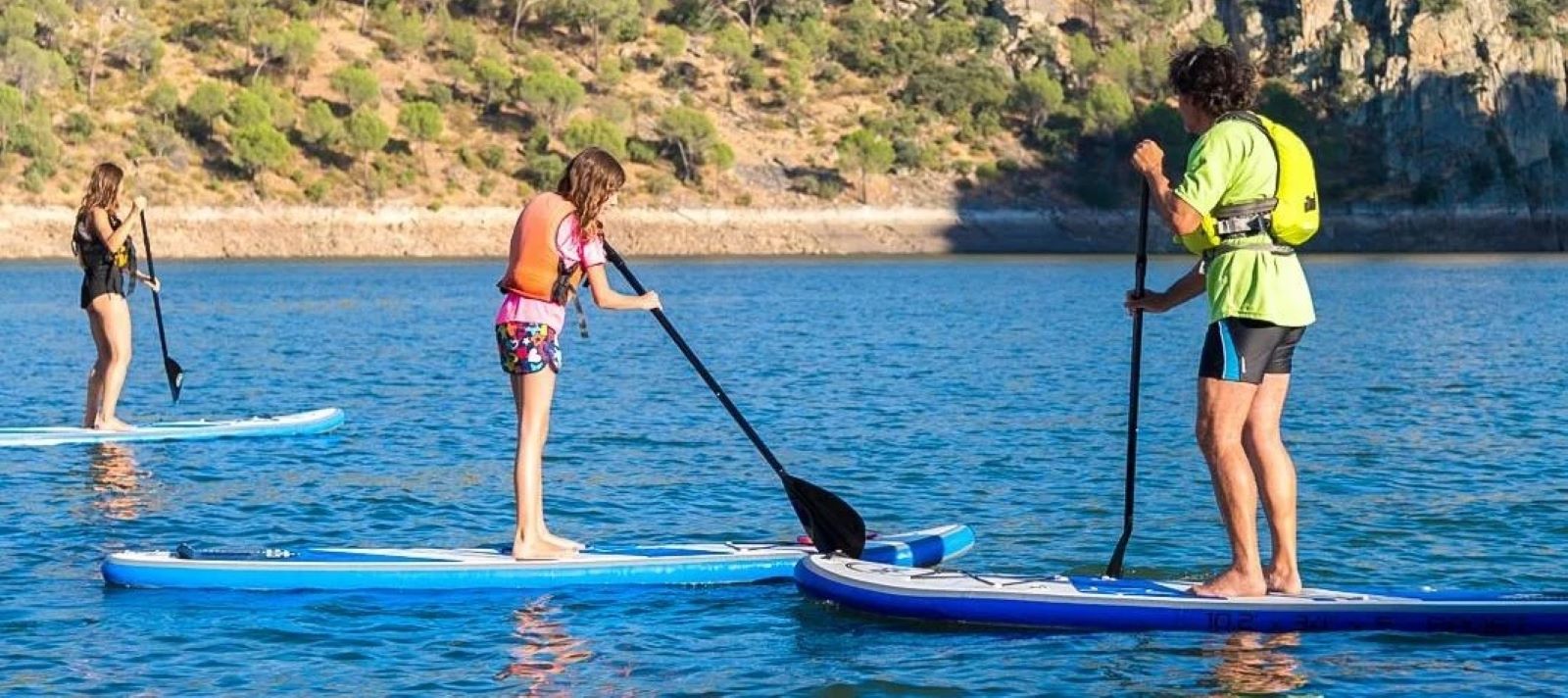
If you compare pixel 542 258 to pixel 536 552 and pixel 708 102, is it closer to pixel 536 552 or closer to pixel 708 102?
pixel 536 552

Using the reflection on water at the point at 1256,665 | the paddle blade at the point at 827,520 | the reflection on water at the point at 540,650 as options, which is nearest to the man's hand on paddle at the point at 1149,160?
the reflection on water at the point at 1256,665

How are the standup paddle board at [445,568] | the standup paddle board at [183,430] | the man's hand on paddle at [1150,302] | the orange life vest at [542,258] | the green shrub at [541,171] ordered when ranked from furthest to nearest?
the green shrub at [541,171] < the standup paddle board at [183,430] < the standup paddle board at [445,568] < the orange life vest at [542,258] < the man's hand on paddle at [1150,302]

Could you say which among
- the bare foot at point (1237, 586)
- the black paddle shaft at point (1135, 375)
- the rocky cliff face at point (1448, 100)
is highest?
the rocky cliff face at point (1448, 100)

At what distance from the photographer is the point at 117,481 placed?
17.5 metres

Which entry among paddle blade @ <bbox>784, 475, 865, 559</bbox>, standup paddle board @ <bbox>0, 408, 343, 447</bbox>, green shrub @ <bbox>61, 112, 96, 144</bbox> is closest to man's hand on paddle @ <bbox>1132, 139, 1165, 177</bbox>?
paddle blade @ <bbox>784, 475, 865, 559</bbox>

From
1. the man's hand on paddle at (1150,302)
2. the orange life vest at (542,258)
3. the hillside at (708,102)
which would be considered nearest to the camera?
the man's hand on paddle at (1150,302)

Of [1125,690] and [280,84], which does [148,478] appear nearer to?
[1125,690]

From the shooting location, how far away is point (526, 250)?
11.7 metres

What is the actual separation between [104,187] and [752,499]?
249 inches

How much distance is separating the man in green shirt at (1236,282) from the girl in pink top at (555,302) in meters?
3.08

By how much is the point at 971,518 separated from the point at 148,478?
23.5 ft

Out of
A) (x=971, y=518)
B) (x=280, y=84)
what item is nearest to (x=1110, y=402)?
(x=971, y=518)

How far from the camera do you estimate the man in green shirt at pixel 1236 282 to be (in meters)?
10.1

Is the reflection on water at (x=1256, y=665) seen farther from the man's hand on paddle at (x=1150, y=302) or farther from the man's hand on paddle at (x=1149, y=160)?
the man's hand on paddle at (x=1149, y=160)
